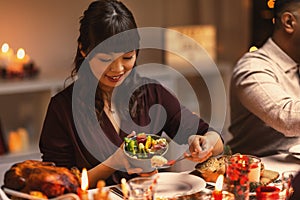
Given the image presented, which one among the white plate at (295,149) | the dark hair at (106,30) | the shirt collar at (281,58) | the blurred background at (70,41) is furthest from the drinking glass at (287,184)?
the blurred background at (70,41)

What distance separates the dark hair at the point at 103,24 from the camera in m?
1.79

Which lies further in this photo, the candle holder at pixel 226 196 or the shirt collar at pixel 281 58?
the shirt collar at pixel 281 58

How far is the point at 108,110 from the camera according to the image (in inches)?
77.9

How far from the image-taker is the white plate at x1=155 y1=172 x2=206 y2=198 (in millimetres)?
1635

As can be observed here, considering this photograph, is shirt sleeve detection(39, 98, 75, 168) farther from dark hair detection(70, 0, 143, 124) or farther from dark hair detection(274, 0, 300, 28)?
dark hair detection(274, 0, 300, 28)

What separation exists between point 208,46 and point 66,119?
2251 millimetres

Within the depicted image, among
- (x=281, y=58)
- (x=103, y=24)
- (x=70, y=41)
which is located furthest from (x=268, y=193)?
(x=70, y=41)

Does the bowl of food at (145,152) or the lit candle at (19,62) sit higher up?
the bowl of food at (145,152)

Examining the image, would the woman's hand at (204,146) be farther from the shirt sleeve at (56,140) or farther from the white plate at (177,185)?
the shirt sleeve at (56,140)

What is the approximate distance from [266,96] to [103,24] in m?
0.73

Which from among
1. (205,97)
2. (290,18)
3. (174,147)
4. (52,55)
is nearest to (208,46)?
(205,97)

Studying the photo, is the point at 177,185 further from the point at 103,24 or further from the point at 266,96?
the point at 266,96

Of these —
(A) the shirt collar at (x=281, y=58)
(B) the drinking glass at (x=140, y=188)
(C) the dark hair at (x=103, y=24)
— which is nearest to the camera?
(B) the drinking glass at (x=140, y=188)

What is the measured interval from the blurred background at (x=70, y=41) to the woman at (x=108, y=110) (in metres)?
1.30
